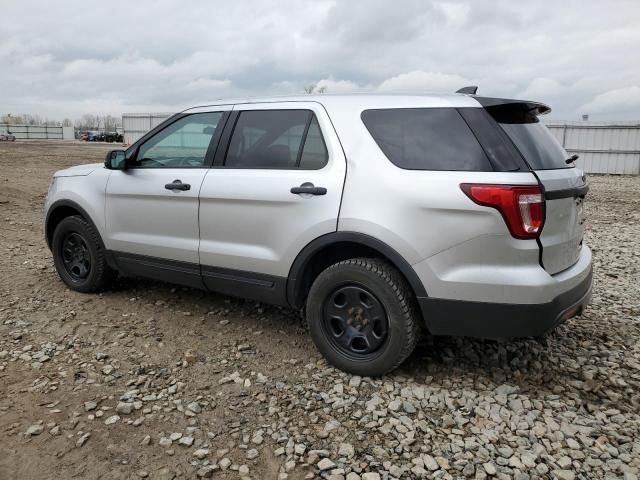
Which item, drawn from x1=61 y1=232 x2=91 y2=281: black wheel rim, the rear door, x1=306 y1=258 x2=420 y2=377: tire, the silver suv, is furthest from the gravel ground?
the rear door

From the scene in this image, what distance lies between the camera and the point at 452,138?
9.99ft

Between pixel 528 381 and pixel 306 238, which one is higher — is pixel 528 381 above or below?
below


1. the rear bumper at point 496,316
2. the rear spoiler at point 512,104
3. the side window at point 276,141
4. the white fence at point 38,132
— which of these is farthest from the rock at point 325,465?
the white fence at point 38,132

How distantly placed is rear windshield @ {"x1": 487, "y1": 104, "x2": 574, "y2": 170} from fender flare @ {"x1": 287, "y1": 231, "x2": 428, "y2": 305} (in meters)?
0.93

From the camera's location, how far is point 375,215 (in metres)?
3.14

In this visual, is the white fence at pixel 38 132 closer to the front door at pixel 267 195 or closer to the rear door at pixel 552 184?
the front door at pixel 267 195

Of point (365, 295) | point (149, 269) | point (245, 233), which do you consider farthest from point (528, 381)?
point (149, 269)

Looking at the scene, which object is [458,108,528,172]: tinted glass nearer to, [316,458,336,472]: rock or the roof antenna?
the roof antenna

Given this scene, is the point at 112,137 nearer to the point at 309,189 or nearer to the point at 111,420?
the point at 309,189

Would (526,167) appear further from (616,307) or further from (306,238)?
(616,307)

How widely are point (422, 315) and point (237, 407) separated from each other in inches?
49.5

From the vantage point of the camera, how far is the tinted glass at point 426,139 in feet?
9.77

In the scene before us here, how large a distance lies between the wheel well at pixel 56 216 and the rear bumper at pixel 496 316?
3559mm

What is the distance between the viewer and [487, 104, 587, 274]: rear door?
292 cm
